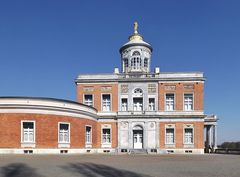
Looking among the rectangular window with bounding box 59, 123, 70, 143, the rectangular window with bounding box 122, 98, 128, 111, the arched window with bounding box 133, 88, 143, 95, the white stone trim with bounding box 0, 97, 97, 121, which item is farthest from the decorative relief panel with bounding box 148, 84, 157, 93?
the rectangular window with bounding box 59, 123, 70, 143

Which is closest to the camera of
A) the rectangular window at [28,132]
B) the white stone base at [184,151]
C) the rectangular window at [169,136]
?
the rectangular window at [28,132]

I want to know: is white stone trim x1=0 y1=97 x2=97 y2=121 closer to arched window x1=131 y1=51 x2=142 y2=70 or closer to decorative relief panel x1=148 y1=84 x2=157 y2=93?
decorative relief panel x1=148 y1=84 x2=157 y2=93

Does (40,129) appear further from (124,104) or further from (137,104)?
(137,104)

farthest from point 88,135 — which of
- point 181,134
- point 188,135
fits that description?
point 188,135

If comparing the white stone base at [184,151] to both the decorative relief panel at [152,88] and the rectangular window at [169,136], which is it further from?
the decorative relief panel at [152,88]

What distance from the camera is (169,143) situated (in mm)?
36406

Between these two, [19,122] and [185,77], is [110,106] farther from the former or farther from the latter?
[19,122]

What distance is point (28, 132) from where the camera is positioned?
2708cm

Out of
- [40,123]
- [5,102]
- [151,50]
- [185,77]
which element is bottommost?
[40,123]

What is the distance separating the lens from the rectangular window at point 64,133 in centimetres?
2936

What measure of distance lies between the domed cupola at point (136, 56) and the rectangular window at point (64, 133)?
14890 millimetres

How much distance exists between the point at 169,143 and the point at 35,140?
1725cm

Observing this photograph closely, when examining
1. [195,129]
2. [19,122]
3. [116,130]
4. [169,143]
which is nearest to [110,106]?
[116,130]

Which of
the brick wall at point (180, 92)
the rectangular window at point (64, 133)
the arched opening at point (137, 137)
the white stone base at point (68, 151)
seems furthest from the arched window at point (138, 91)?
the rectangular window at point (64, 133)
